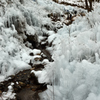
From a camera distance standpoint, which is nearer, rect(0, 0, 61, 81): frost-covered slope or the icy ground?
the icy ground

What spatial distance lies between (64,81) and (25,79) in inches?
94.0

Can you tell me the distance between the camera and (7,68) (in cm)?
418

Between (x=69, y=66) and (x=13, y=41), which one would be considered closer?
(x=69, y=66)

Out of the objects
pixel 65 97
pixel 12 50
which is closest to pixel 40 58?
pixel 12 50

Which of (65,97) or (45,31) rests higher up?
(45,31)

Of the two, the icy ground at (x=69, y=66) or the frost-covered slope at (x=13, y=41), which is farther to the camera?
the frost-covered slope at (x=13, y=41)

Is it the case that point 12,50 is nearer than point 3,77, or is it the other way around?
point 3,77

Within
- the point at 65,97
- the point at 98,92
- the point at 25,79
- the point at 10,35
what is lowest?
the point at 25,79

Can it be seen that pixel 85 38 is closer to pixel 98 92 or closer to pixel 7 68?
pixel 98 92

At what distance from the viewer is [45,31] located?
28.4ft

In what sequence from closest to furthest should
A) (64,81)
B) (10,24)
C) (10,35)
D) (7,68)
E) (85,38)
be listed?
(64,81) < (85,38) < (7,68) < (10,35) < (10,24)

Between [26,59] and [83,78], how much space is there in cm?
373

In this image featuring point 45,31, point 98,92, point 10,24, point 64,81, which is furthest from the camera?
point 45,31

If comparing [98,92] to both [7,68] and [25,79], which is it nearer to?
[25,79]
